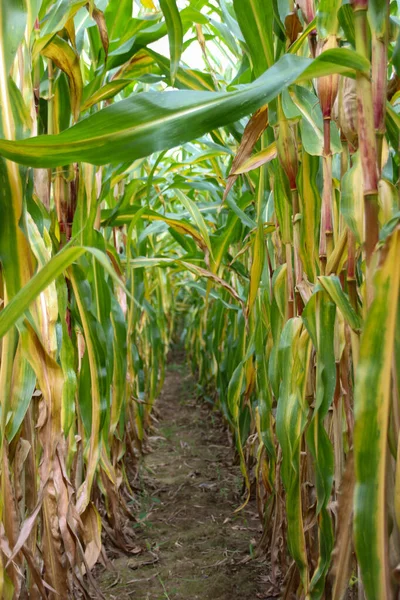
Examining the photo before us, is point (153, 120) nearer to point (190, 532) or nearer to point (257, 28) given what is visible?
point (257, 28)

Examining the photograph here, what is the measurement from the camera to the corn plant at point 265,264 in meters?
0.43

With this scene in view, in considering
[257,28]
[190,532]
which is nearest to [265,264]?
[257,28]

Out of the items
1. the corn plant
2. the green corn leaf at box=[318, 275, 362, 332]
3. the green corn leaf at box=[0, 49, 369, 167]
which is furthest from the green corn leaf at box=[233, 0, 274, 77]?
the green corn leaf at box=[318, 275, 362, 332]

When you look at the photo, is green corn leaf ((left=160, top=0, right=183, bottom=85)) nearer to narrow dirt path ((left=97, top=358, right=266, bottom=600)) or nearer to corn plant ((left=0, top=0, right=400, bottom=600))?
corn plant ((left=0, top=0, right=400, bottom=600))

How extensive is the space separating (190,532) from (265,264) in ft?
2.35

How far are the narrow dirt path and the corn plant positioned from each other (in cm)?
14

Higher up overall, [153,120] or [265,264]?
[153,120]

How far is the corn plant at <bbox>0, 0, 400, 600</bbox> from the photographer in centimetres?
43

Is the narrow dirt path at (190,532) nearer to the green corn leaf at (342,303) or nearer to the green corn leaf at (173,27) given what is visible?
the green corn leaf at (342,303)

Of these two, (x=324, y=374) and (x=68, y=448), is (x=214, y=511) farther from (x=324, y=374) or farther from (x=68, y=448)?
(x=324, y=374)

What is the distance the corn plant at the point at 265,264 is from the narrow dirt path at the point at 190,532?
14 cm

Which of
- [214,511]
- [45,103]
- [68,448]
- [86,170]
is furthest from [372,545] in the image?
[214,511]

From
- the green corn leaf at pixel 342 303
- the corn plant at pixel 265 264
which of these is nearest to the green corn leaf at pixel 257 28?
the corn plant at pixel 265 264

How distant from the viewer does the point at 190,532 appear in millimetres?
1268
